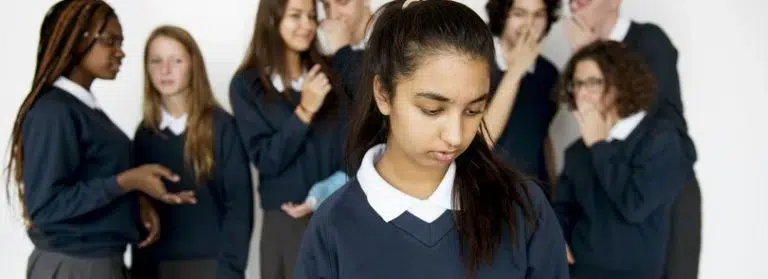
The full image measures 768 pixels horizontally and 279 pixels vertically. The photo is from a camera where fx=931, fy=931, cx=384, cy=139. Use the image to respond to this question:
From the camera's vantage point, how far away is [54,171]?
6.41 feet

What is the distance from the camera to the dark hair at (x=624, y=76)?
2.24m

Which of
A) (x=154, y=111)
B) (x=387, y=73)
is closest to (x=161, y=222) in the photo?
(x=154, y=111)

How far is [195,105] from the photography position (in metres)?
2.34

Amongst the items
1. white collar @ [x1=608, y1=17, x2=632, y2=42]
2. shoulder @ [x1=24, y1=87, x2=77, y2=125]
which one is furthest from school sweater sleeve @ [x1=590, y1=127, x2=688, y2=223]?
shoulder @ [x1=24, y1=87, x2=77, y2=125]

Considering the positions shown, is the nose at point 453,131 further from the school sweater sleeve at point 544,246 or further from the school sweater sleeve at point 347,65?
the school sweater sleeve at point 347,65

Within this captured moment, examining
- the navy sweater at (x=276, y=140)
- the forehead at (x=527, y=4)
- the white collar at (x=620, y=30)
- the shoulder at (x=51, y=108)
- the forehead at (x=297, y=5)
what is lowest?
the navy sweater at (x=276, y=140)

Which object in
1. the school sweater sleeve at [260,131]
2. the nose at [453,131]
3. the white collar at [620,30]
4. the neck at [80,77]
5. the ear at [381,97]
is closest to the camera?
the nose at [453,131]

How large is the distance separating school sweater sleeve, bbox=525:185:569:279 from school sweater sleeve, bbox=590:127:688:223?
3.13 feet

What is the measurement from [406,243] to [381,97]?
0.19 m

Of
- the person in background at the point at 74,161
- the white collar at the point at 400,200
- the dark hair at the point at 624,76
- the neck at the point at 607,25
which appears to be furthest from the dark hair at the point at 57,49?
the neck at the point at 607,25

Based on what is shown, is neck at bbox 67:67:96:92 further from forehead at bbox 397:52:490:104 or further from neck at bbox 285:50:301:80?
forehead at bbox 397:52:490:104

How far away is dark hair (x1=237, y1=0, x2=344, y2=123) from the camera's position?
226 cm

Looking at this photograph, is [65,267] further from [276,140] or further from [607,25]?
[607,25]

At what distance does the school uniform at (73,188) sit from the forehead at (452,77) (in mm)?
1078
